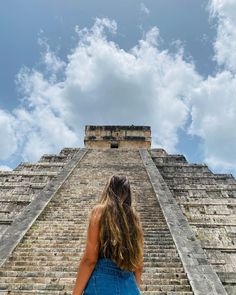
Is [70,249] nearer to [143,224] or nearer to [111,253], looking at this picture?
[143,224]

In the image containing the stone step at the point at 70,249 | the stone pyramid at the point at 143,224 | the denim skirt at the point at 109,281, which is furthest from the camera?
the stone pyramid at the point at 143,224

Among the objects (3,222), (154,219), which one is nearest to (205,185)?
(154,219)

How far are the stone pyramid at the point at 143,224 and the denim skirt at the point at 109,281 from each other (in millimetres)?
3028

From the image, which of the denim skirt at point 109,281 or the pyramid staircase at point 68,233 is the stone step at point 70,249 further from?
the denim skirt at point 109,281

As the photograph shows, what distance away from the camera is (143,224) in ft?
23.9

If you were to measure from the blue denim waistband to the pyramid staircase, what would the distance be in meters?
3.07

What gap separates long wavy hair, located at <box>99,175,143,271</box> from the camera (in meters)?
2.19

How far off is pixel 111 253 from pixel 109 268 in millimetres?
99

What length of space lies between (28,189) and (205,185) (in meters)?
5.91

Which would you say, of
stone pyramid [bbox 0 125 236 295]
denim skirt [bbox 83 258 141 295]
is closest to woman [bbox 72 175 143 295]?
denim skirt [bbox 83 258 141 295]

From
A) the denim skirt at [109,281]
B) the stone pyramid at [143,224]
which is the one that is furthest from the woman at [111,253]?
the stone pyramid at [143,224]

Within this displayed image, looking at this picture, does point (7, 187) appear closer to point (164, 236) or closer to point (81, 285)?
point (164, 236)

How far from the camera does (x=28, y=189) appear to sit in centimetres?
1002

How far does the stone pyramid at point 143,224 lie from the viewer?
5258 mm
